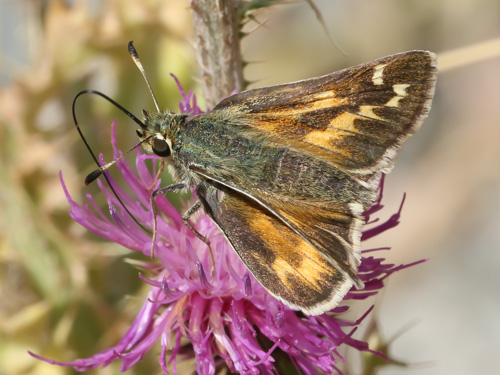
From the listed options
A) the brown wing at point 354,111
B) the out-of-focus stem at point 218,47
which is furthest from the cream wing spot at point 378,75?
the out-of-focus stem at point 218,47

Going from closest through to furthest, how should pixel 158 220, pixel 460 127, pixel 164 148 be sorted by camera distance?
pixel 164 148
pixel 158 220
pixel 460 127

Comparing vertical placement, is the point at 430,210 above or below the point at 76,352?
below

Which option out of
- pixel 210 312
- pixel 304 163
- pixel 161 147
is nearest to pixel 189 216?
pixel 161 147

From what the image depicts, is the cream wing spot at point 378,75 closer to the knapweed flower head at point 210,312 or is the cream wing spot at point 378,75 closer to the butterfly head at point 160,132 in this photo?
the knapweed flower head at point 210,312

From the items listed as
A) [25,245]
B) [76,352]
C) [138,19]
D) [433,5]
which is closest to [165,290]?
[76,352]

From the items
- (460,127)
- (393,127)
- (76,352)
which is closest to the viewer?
(393,127)

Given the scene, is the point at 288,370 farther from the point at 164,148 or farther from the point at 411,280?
the point at 411,280

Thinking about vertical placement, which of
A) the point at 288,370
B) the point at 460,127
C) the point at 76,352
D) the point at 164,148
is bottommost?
the point at 460,127
